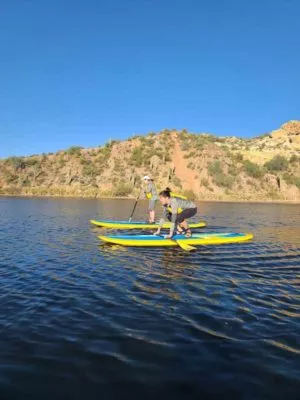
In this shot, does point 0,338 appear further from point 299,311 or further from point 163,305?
point 299,311

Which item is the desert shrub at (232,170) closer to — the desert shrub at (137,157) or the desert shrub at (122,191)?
the desert shrub at (137,157)

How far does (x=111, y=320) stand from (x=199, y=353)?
1743 mm

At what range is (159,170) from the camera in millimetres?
60156

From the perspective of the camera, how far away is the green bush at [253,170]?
61125mm

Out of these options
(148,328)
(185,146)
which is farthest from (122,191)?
(148,328)

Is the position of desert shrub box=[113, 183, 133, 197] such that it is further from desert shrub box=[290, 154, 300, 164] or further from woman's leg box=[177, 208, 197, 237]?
woman's leg box=[177, 208, 197, 237]

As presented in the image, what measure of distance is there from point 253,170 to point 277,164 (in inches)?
199

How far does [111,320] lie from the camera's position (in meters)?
6.41

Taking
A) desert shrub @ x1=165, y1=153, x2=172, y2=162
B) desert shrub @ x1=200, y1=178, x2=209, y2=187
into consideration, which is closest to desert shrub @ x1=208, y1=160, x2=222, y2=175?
desert shrub @ x1=200, y1=178, x2=209, y2=187

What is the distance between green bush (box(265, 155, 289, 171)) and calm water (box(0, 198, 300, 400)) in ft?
180

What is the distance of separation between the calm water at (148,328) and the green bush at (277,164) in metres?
54.8

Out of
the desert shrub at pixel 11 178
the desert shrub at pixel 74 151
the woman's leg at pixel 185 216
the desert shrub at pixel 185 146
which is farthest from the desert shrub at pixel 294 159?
the woman's leg at pixel 185 216

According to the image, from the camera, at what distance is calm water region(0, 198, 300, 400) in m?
4.48

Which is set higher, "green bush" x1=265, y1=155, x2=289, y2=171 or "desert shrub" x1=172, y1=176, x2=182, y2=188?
"green bush" x1=265, y1=155, x2=289, y2=171
